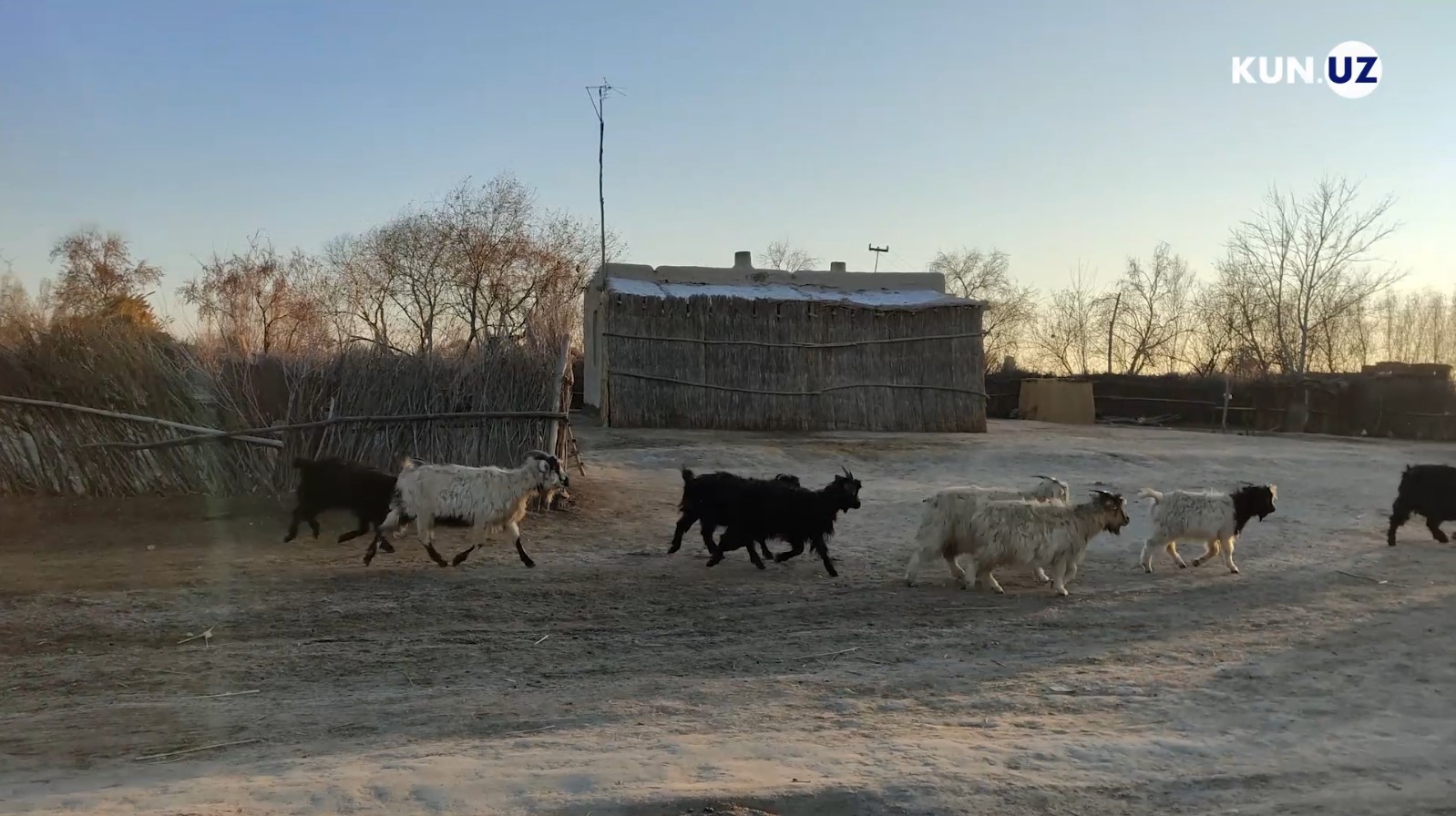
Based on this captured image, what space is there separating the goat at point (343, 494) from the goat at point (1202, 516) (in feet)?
26.6

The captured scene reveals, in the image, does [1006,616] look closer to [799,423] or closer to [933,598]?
[933,598]

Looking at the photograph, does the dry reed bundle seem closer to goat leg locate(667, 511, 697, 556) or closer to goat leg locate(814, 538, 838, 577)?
goat leg locate(667, 511, 697, 556)

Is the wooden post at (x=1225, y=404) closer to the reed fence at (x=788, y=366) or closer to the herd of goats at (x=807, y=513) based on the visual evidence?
the reed fence at (x=788, y=366)

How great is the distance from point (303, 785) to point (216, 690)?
7.32ft

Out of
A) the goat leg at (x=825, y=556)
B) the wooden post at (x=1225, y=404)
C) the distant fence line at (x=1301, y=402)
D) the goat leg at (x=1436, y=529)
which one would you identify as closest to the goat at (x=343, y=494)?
the goat leg at (x=825, y=556)

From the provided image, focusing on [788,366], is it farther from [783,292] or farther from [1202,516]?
[1202,516]

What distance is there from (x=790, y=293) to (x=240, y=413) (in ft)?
52.3

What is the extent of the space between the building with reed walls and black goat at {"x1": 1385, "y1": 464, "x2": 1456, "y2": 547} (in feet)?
47.0

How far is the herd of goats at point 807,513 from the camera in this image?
375 inches

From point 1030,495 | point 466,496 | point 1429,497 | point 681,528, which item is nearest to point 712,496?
point 681,528

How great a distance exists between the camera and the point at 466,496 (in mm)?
10438

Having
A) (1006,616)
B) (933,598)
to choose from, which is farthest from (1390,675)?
(933,598)

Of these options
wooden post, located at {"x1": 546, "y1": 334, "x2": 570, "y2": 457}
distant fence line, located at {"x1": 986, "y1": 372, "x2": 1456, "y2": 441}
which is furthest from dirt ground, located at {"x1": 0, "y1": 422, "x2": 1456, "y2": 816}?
distant fence line, located at {"x1": 986, "y1": 372, "x2": 1456, "y2": 441}

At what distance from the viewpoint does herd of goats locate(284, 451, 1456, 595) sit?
952cm
